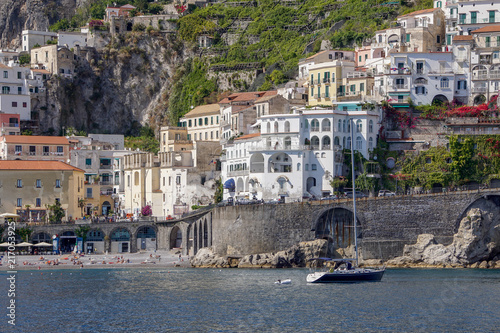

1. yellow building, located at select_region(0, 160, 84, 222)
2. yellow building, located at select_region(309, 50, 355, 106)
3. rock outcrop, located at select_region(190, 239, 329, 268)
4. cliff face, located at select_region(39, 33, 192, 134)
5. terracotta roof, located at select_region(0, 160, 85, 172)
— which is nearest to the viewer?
rock outcrop, located at select_region(190, 239, 329, 268)

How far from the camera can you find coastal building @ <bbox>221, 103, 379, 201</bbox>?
289 ft

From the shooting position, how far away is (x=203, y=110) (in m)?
110

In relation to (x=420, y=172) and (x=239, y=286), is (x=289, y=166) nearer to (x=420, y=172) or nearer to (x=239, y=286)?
(x=420, y=172)

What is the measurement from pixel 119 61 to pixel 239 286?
210 ft

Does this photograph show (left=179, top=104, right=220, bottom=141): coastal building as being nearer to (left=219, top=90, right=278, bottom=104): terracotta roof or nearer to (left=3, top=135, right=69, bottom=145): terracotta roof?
(left=219, top=90, right=278, bottom=104): terracotta roof

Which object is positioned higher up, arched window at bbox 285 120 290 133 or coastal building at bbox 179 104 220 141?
Answer: coastal building at bbox 179 104 220 141

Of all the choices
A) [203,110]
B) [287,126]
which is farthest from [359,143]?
[203,110]

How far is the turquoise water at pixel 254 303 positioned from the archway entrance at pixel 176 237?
1674 centimetres

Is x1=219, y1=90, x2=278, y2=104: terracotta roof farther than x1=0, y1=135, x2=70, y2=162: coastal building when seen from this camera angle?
No

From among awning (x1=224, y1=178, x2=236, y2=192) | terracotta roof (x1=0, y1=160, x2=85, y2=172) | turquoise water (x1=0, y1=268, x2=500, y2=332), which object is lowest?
turquoise water (x1=0, y1=268, x2=500, y2=332)

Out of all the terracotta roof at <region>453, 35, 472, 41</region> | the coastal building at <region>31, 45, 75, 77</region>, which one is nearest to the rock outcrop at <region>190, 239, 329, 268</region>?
the terracotta roof at <region>453, 35, 472, 41</region>

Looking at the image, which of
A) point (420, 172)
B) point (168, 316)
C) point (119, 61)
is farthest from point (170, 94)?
Result: point (168, 316)

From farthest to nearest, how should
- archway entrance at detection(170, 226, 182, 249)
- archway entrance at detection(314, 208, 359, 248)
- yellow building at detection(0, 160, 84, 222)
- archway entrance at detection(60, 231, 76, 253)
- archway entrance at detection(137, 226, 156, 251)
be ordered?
archway entrance at detection(137, 226, 156, 251) < yellow building at detection(0, 160, 84, 222) < archway entrance at detection(60, 231, 76, 253) < archway entrance at detection(170, 226, 182, 249) < archway entrance at detection(314, 208, 359, 248)

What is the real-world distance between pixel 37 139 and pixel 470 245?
175 feet
